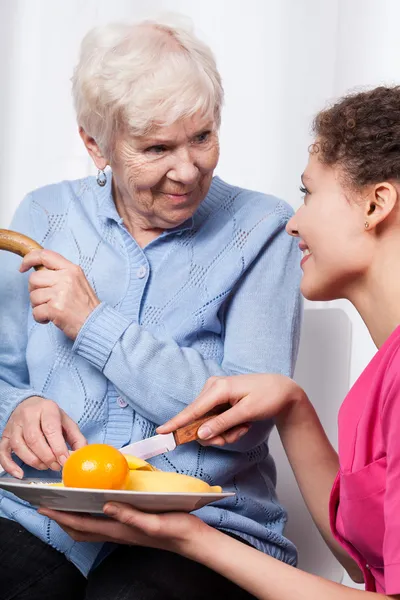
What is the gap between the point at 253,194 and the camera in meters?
1.70

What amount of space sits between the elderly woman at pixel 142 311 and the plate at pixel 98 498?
204mm

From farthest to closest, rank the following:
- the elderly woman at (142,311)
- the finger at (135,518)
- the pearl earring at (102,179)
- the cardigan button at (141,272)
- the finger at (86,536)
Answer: the pearl earring at (102,179) → the cardigan button at (141,272) → the elderly woman at (142,311) → the finger at (86,536) → the finger at (135,518)

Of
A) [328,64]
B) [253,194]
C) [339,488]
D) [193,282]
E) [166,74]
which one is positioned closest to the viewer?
[339,488]

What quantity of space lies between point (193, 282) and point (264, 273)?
0.12m

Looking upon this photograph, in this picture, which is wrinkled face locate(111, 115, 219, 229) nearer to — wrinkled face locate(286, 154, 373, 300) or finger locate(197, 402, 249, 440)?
wrinkled face locate(286, 154, 373, 300)

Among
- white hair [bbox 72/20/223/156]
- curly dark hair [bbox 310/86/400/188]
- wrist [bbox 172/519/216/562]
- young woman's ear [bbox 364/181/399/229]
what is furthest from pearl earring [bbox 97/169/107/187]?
wrist [bbox 172/519/216/562]

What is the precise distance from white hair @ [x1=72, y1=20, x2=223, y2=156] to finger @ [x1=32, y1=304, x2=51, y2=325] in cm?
30

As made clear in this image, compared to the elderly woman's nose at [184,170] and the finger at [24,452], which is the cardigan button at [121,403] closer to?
the finger at [24,452]

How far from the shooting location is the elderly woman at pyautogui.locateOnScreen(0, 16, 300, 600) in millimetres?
1456

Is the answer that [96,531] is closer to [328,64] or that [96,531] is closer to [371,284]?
[371,284]

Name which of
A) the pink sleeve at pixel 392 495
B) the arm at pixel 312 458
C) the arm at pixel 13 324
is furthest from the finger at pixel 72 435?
the pink sleeve at pixel 392 495

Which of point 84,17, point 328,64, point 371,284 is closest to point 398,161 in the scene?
point 371,284

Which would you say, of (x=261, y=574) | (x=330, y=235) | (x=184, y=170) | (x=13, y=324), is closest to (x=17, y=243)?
(x=13, y=324)

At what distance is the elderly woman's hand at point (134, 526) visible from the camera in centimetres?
115
